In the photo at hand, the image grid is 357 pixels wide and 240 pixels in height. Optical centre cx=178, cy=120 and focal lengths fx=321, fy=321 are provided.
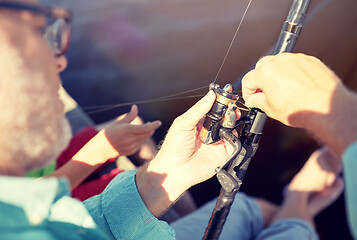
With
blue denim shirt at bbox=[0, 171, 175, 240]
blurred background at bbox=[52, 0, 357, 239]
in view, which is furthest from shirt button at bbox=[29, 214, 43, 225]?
blurred background at bbox=[52, 0, 357, 239]

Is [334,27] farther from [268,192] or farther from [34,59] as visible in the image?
[34,59]

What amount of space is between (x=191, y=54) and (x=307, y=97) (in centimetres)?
135

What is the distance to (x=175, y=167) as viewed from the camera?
633 mm

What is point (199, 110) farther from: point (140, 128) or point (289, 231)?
point (289, 231)

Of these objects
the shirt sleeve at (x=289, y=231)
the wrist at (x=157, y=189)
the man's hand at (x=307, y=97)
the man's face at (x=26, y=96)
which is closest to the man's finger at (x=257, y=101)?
the man's hand at (x=307, y=97)

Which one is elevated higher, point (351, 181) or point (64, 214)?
point (351, 181)

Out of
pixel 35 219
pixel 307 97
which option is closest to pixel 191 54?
pixel 307 97

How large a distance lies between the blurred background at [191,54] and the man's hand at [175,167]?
35 cm

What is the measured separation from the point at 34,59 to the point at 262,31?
1.47m

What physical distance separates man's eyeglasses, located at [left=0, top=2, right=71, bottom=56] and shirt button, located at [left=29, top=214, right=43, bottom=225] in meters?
0.25

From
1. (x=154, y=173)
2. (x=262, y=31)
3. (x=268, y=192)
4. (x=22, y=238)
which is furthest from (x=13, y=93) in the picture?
(x=262, y=31)

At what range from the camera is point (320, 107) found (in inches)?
18.1

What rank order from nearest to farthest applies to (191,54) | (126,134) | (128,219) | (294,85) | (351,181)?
(351,181)
(294,85)
(128,219)
(126,134)
(191,54)

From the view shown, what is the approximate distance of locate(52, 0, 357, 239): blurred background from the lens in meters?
1.28
